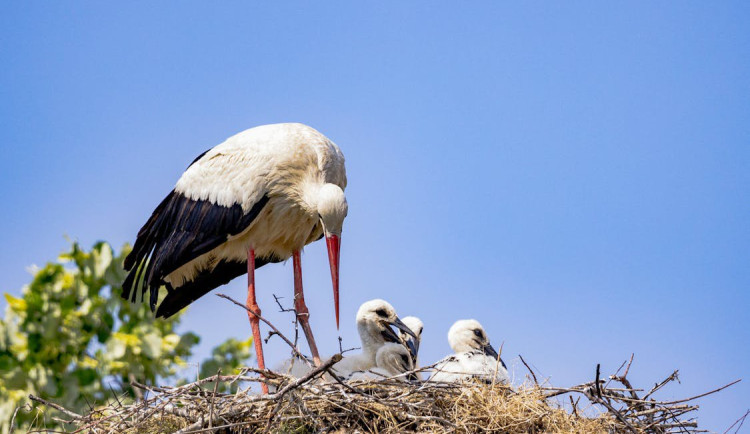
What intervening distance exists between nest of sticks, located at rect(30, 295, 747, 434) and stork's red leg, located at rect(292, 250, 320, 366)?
1022 mm

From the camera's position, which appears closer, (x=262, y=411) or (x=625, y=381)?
(x=262, y=411)

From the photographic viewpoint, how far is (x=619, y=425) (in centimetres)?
421

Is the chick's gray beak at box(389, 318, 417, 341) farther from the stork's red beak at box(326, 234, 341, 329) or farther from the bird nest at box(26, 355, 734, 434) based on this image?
the bird nest at box(26, 355, 734, 434)

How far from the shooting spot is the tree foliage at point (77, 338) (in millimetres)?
7504

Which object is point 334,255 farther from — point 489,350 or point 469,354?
point 489,350

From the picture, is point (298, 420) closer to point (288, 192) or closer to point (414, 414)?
point (414, 414)

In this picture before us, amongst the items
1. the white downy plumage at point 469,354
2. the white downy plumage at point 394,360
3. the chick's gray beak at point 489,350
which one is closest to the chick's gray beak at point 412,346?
the white downy plumage at point 394,360

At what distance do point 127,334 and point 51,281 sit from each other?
30.9 inches

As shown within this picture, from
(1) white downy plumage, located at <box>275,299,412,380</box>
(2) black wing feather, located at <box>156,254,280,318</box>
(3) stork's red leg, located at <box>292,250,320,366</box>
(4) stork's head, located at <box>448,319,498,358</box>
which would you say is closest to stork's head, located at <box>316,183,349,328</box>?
(3) stork's red leg, located at <box>292,250,320,366</box>

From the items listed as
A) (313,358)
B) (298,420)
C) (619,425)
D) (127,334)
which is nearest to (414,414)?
(298,420)

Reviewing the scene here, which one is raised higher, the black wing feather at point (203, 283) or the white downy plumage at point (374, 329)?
the black wing feather at point (203, 283)

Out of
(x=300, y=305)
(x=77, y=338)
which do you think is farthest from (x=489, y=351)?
(x=77, y=338)

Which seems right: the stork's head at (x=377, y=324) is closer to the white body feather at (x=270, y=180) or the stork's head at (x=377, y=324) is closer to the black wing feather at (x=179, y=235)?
the white body feather at (x=270, y=180)

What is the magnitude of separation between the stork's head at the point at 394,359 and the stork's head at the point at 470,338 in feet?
1.82
